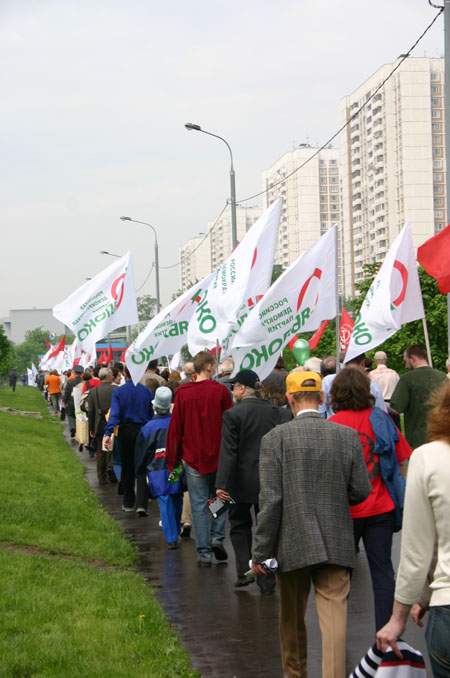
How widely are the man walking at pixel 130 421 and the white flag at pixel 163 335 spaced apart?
46.3 inches

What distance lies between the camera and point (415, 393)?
31.9 feet

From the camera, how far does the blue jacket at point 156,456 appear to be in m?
9.74

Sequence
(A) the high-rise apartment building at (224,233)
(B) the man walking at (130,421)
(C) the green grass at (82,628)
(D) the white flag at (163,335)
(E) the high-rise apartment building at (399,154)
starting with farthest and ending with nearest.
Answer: (A) the high-rise apartment building at (224,233) → (E) the high-rise apartment building at (399,154) → (D) the white flag at (163,335) → (B) the man walking at (130,421) → (C) the green grass at (82,628)

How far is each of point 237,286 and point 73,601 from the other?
6.53 metres

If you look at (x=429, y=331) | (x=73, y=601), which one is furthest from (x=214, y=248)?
(x=73, y=601)

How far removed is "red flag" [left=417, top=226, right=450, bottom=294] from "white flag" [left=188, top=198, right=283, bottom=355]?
8.39 ft

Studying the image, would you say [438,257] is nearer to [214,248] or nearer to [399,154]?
[399,154]

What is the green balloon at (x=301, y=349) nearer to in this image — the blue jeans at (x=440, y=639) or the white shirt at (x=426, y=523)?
the white shirt at (x=426, y=523)

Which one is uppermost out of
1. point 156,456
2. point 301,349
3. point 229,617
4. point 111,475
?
point 301,349

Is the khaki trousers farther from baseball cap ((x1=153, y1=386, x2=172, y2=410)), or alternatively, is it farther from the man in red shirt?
baseball cap ((x1=153, y1=386, x2=172, y2=410))

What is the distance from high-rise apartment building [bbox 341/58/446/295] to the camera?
103 m

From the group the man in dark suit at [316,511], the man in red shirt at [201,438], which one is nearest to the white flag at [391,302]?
the man in red shirt at [201,438]

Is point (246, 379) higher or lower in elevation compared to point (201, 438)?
higher

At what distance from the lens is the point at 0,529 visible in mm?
10594
